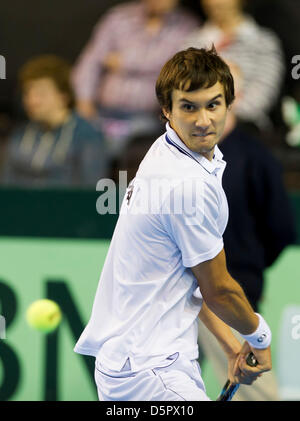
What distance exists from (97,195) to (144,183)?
1534 mm

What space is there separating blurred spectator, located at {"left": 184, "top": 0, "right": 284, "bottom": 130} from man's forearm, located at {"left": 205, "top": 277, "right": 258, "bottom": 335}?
7.01 ft

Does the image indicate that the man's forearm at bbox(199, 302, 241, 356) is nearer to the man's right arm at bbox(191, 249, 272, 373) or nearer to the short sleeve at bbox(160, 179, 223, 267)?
the man's right arm at bbox(191, 249, 272, 373)

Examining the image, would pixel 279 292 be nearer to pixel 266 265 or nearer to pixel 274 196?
pixel 266 265

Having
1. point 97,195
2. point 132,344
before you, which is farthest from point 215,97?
point 97,195

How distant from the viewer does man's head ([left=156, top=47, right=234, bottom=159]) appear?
2387 millimetres

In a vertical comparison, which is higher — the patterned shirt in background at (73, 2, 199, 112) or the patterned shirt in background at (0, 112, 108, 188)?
the patterned shirt in background at (73, 2, 199, 112)

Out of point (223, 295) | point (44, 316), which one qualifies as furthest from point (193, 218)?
point (44, 316)

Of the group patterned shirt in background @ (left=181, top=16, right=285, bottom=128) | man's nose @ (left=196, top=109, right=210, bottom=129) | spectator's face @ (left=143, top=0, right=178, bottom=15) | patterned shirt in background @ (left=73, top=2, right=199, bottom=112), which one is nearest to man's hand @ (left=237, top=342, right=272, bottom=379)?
man's nose @ (left=196, top=109, right=210, bottom=129)

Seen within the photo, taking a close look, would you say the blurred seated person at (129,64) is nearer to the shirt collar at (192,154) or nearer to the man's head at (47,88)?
the man's head at (47,88)

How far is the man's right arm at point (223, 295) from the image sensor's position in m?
2.41

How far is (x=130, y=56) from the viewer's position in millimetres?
5004

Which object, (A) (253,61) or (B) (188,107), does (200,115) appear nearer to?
(B) (188,107)

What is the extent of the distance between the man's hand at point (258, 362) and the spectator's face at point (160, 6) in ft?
9.06

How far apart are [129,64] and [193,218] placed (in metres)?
2.78
